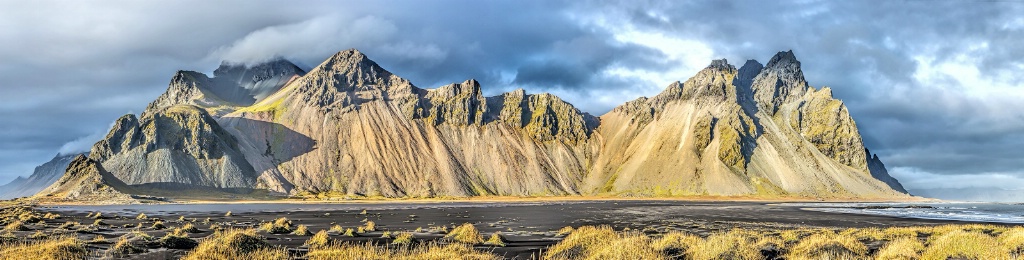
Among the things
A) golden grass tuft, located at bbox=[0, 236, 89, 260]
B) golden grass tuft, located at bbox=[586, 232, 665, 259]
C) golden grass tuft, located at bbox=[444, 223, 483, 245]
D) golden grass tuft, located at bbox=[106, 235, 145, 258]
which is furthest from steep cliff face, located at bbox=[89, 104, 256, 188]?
golden grass tuft, located at bbox=[586, 232, 665, 259]

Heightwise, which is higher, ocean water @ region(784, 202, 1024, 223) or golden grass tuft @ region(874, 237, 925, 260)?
golden grass tuft @ region(874, 237, 925, 260)

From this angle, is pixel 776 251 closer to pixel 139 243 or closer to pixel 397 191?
pixel 139 243

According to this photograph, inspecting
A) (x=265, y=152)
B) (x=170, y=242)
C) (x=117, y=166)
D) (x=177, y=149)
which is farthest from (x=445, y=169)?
(x=170, y=242)

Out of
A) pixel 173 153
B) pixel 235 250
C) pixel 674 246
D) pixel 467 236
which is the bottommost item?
pixel 467 236

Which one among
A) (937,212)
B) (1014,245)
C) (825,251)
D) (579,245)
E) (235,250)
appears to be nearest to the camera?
(235,250)

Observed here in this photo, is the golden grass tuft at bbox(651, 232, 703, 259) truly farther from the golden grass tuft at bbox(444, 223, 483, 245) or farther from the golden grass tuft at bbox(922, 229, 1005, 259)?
the golden grass tuft at bbox(444, 223, 483, 245)

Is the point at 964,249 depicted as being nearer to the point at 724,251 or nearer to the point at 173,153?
the point at 724,251

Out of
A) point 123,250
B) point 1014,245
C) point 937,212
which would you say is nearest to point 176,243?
point 123,250

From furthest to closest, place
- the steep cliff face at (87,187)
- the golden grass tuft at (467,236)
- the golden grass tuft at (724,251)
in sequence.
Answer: the steep cliff face at (87,187)
the golden grass tuft at (467,236)
the golden grass tuft at (724,251)

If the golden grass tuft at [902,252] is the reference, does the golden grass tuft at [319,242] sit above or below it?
below

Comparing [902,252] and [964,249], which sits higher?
[964,249]

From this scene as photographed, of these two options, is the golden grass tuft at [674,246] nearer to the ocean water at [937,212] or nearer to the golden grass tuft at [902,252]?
the golden grass tuft at [902,252]

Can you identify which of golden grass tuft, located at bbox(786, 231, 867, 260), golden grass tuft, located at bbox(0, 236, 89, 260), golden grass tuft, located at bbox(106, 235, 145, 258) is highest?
golden grass tuft, located at bbox(786, 231, 867, 260)

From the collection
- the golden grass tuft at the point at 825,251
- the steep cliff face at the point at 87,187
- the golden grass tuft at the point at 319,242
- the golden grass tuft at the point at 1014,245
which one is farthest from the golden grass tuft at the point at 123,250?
the steep cliff face at the point at 87,187
